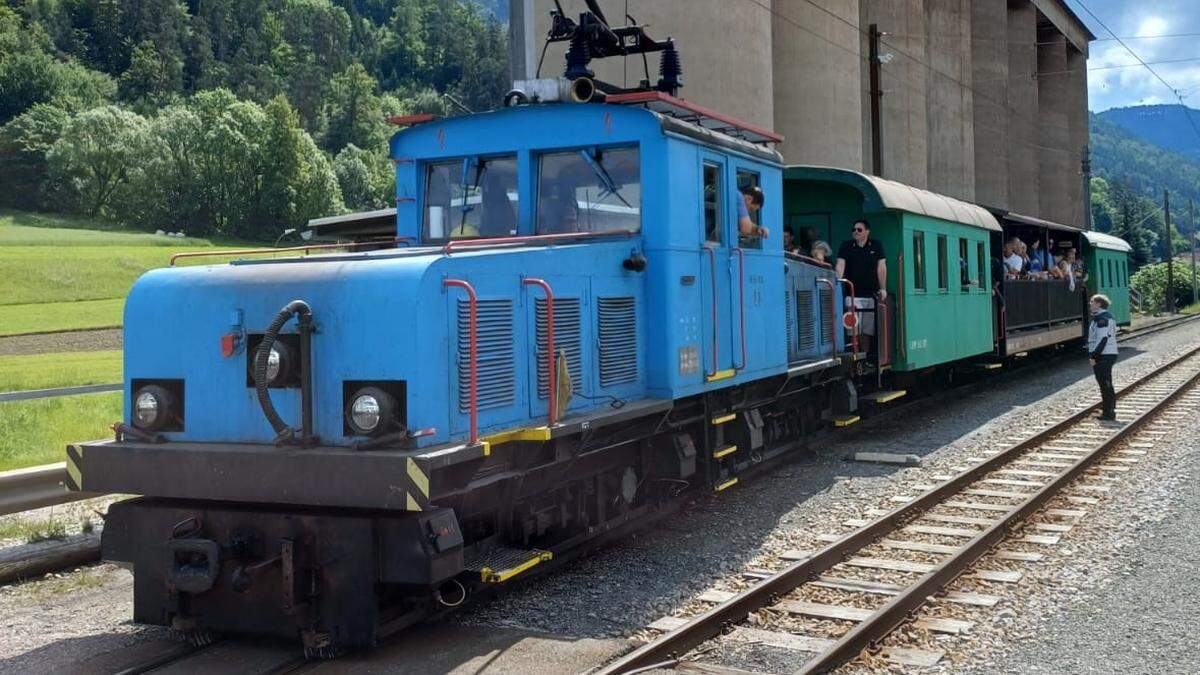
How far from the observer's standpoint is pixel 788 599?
6.46 meters

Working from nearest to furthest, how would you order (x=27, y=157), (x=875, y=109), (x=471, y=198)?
(x=471, y=198) → (x=875, y=109) → (x=27, y=157)

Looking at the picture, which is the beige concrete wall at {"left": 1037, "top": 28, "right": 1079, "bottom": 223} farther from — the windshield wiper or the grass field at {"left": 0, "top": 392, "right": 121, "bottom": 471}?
the windshield wiper

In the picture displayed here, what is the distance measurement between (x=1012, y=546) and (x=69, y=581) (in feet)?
22.3

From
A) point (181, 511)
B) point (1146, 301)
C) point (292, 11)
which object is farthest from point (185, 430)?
point (292, 11)

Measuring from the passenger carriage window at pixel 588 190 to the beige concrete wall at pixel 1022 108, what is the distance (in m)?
53.4

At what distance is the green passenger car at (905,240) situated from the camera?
13.6 meters

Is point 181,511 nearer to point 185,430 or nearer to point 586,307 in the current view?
point 185,430

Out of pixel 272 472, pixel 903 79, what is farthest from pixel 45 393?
pixel 903 79

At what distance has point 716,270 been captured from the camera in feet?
26.5

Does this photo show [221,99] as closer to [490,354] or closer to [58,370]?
[58,370]

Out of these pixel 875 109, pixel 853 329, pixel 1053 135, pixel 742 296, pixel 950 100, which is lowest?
pixel 853 329

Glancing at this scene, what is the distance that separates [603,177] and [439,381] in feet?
8.29

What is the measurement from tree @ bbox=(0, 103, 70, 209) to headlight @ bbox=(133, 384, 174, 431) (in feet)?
221

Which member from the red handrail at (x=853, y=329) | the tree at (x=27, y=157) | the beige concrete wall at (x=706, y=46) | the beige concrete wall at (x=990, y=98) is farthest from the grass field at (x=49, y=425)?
the tree at (x=27, y=157)
